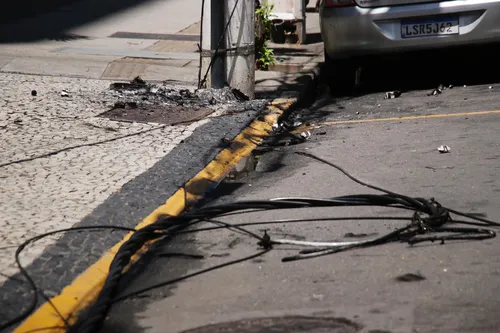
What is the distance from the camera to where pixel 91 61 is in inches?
446

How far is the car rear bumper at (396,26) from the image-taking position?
9.66 m

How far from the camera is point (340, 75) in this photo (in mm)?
10477

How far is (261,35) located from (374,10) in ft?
A: 5.87

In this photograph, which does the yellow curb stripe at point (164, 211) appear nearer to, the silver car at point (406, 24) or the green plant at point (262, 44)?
the silver car at point (406, 24)

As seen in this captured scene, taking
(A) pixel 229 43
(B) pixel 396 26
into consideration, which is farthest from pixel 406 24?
(A) pixel 229 43

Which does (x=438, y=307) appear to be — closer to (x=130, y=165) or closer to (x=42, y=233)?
(x=42, y=233)

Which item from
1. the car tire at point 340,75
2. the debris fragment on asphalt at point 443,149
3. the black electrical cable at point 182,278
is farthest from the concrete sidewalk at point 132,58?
the black electrical cable at point 182,278

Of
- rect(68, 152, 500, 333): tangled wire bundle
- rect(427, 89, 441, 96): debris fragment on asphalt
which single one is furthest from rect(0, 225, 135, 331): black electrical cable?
rect(427, 89, 441, 96): debris fragment on asphalt

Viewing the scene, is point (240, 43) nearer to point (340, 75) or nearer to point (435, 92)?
point (340, 75)

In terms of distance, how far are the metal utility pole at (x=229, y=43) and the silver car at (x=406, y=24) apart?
97 cm

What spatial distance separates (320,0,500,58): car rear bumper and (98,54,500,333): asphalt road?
5.72ft

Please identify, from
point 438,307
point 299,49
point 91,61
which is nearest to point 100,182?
point 438,307

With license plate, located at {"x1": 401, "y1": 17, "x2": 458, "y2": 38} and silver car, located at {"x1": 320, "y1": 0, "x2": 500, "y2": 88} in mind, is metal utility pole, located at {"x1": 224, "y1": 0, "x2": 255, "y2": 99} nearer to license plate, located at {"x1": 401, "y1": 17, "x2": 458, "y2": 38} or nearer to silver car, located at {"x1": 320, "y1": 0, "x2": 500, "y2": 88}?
silver car, located at {"x1": 320, "y1": 0, "x2": 500, "y2": 88}

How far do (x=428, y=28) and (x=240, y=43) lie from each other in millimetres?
1858
